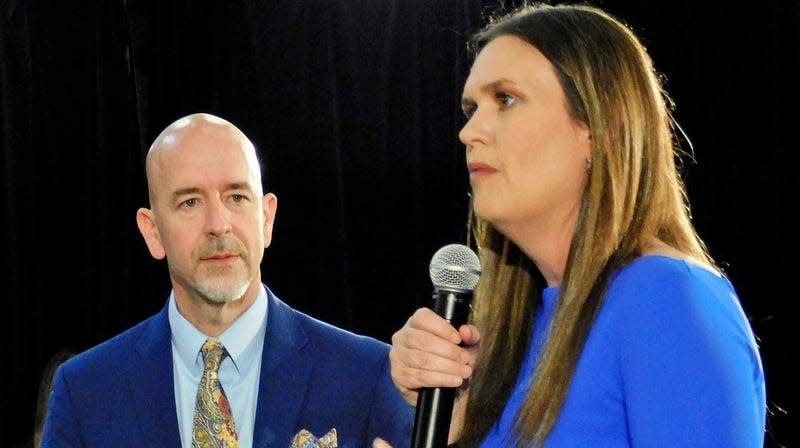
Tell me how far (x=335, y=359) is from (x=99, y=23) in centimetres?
158

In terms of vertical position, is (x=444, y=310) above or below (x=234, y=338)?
above

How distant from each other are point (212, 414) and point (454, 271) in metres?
0.81

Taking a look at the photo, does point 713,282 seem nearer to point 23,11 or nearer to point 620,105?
point 620,105

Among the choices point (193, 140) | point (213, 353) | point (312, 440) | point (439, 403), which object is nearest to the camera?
point (439, 403)

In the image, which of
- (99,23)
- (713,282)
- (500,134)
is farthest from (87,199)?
(713,282)

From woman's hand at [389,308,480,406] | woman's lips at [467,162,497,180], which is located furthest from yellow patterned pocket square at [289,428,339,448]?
woman's lips at [467,162,497,180]

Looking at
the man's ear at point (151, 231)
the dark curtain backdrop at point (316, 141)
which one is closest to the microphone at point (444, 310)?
the man's ear at point (151, 231)

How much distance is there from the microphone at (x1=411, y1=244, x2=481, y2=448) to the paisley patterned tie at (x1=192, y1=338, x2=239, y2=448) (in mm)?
737

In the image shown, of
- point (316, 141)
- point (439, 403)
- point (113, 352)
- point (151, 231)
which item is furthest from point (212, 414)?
point (316, 141)

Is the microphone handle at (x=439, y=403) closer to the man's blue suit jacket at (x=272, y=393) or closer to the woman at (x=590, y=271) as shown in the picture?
the woman at (x=590, y=271)

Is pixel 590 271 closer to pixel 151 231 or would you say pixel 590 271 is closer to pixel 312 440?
pixel 312 440

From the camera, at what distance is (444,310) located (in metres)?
1.44

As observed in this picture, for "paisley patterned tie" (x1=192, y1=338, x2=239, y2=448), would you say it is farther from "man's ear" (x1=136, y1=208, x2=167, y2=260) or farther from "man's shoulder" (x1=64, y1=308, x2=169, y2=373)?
"man's ear" (x1=136, y1=208, x2=167, y2=260)

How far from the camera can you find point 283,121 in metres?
3.39
